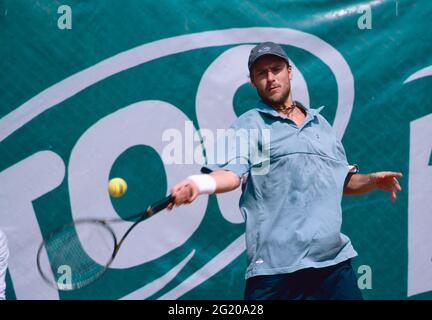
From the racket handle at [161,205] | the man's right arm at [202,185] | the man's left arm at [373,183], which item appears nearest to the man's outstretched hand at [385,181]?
the man's left arm at [373,183]

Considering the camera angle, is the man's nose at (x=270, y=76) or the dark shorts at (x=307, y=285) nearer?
the dark shorts at (x=307, y=285)

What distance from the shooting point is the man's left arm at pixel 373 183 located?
13.1ft

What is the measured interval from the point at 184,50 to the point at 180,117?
36 cm

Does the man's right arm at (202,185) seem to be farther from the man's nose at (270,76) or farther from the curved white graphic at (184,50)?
the curved white graphic at (184,50)

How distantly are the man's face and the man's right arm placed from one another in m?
0.47

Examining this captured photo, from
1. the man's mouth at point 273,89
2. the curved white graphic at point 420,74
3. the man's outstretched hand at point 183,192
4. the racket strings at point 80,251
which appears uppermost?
the curved white graphic at point 420,74

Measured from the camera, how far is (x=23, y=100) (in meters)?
4.92

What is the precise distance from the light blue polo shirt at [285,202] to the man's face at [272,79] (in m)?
0.10

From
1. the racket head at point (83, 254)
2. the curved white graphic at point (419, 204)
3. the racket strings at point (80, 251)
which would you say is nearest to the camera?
the racket strings at point (80, 251)

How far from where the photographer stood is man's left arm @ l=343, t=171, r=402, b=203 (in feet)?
13.1

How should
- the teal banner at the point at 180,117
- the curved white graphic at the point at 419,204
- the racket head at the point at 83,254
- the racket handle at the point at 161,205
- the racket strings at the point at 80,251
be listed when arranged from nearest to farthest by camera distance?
the racket handle at the point at 161,205, the racket strings at the point at 80,251, the racket head at the point at 83,254, the teal banner at the point at 180,117, the curved white graphic at the point at 419,204

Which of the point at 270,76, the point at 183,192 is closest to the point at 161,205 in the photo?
the point at 183,192

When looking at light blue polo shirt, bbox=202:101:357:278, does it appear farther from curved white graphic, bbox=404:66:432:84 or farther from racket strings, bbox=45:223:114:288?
curved white graphic, bbox=404:66:432:84

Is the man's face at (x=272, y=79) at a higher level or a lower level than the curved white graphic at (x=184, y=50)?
lower
